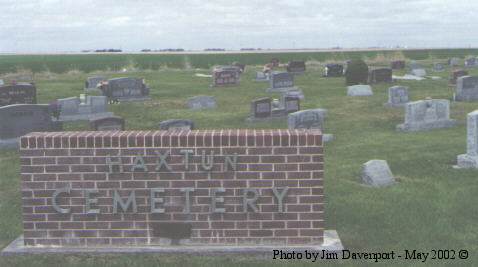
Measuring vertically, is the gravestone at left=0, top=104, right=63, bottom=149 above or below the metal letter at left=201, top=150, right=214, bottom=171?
below

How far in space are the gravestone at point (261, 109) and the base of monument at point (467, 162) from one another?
927 cm

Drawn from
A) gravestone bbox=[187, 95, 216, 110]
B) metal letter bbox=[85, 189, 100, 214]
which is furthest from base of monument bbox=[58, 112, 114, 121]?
metal letter bbox=[85, 189, 100, 214]

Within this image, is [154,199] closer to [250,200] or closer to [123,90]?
[250,200]

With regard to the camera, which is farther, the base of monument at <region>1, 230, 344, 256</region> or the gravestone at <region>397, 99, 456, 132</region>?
the gravestone at <region>397, 99, 456, 132</region>

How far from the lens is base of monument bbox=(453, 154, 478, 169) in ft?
38.5

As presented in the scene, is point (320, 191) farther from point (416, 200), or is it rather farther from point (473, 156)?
point (473, 156)

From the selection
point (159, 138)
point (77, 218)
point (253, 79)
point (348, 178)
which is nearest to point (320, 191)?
point (159, 138)

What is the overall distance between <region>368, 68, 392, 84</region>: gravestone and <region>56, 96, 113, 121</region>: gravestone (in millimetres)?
16725

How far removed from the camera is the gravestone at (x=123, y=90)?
2733cm

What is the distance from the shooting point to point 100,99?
889 inches

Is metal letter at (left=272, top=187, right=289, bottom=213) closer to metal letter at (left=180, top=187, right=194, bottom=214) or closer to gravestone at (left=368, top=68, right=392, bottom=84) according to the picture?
metal letter at (left=180, top=187, right=194, bottom=214)

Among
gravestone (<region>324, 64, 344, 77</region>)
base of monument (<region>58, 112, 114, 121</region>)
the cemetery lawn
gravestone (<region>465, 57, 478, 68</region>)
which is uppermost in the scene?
gravestone (<region>465, 57, 478, 68</region>)

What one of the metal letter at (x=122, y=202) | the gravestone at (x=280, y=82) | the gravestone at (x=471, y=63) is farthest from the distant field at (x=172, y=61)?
the metal letter at (x=122, y=202)

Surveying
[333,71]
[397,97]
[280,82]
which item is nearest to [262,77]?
[333,71]
